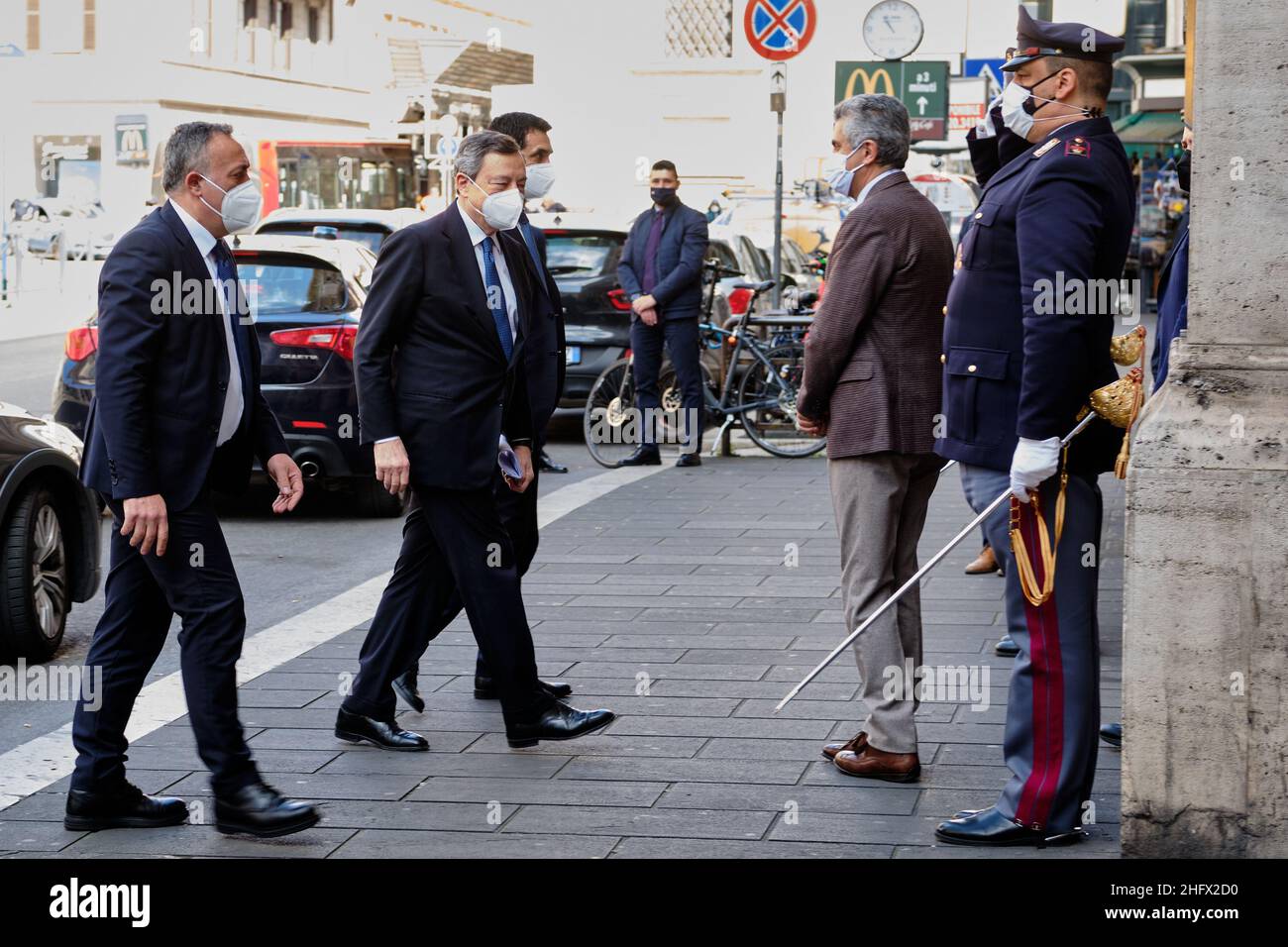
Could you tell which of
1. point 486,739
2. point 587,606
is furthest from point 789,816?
point 587,606

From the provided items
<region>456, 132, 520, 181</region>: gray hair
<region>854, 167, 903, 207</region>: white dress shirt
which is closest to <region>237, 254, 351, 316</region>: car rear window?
<region>456, 132, 520, 181</region>: gray hair

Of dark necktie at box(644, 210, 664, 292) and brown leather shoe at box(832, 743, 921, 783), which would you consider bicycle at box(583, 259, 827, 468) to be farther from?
brown leather shoe at box(832, 743, 921, 783)

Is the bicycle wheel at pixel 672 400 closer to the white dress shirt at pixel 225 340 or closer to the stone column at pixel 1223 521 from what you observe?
the white dress shirt at pixel 225 340

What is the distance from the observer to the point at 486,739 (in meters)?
5.88

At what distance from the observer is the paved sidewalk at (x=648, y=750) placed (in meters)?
4.81

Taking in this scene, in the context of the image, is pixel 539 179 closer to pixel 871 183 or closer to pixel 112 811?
pixel 871 183

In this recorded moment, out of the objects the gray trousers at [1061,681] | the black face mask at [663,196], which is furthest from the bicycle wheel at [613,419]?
the gray trousers at [1061,681]

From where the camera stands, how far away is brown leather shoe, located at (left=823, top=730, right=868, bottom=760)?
17.9 ft

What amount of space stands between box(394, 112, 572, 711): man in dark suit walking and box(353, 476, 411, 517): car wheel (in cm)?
409

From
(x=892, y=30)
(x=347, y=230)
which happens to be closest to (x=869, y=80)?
(x=892, y=30)

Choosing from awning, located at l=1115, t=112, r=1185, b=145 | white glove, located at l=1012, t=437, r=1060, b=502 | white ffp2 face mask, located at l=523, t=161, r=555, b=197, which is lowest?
white glove, located at l=1012, t=437, r=1060, b=502

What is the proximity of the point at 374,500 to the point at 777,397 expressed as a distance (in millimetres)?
3773
